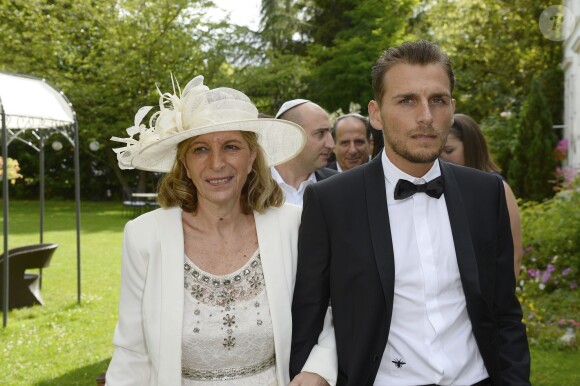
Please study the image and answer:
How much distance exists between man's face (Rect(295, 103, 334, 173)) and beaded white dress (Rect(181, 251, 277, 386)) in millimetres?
2622

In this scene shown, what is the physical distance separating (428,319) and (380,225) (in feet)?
1.26

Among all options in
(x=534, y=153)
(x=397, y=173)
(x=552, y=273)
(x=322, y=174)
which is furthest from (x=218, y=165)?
(x=534, y=153)

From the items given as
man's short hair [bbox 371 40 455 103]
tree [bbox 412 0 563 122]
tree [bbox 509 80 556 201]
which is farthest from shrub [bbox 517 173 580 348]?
tree [bbox 412 0 563 122]

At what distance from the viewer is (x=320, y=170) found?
19.9ft

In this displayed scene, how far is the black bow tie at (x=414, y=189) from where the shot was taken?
2.70 metres

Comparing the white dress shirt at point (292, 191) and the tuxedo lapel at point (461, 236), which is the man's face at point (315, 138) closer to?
the white dress shirt at point (292, 191)

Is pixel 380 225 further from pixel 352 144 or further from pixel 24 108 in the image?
pixel 24 108

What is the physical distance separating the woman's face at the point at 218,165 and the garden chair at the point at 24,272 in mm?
7862

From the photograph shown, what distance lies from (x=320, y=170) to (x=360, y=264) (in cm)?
346

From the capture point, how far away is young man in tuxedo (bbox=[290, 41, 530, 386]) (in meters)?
2.60

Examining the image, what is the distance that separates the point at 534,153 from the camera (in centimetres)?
1875

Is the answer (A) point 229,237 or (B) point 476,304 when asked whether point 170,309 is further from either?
(B) point 476,304

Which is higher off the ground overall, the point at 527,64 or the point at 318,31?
the point at 318,31

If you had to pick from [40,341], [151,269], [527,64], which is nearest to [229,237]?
[151,269]
